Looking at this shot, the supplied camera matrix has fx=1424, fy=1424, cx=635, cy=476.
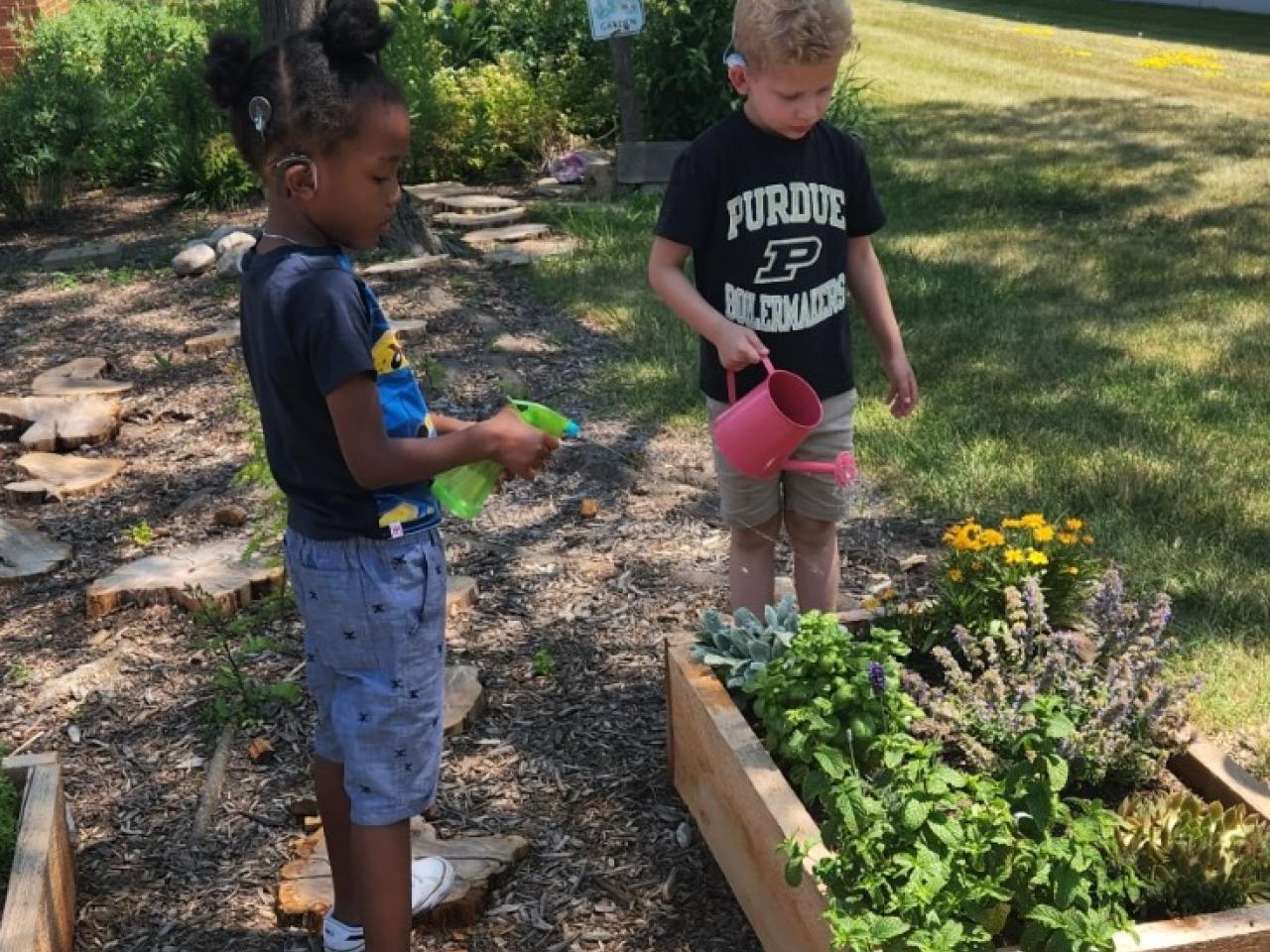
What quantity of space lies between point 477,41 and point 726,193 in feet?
29.1

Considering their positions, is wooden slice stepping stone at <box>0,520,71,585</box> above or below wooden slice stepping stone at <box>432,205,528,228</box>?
below

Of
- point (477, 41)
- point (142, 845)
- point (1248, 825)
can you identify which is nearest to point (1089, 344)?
point (1248, 825)

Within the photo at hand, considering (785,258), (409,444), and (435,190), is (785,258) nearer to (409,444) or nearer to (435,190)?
(409,444)

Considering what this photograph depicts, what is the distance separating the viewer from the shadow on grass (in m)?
16.8

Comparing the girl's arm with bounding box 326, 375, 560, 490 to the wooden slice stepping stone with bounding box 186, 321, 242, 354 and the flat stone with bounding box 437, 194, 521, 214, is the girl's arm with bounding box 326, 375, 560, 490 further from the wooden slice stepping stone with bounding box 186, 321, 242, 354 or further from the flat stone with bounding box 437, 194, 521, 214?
the flat stone with bounding box 437, 194, 521, 214

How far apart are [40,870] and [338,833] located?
499 millimetres

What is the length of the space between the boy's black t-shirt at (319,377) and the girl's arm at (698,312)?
687mm

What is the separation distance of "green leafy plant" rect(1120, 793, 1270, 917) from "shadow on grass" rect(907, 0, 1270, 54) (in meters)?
15.3

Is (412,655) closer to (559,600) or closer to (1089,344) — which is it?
(559,600)

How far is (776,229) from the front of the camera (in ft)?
9.51

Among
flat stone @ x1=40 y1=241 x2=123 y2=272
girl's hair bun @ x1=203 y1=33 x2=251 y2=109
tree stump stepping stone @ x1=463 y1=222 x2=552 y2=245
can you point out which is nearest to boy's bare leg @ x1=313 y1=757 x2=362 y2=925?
girl's hair bun @ x1=203 y1=33 x2=251 y2=109

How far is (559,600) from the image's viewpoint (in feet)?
12.9

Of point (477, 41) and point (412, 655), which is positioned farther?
point (477, 41)

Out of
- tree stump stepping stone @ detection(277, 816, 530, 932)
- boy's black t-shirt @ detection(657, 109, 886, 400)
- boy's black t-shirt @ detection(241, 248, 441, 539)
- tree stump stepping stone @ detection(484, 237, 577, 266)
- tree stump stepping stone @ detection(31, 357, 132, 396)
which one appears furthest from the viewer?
tree stump stepping stone @ detection(484, 237, 577, 266)
